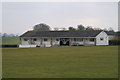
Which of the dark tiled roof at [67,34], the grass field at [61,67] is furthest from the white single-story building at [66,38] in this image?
the grass field at [61,67]

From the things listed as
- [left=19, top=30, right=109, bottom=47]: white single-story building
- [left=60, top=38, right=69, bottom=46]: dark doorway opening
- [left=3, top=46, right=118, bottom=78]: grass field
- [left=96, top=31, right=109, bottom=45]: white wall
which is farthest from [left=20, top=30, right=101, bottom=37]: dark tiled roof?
[left=3, top=46, right=118, bottom=78]: grass field

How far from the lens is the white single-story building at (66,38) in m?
55.0

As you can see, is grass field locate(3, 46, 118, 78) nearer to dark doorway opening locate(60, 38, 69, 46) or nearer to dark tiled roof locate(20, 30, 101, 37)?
dark doorway opening locate(60, 38, 69, 46)

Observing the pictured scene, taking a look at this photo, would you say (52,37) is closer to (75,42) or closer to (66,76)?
(75,42)

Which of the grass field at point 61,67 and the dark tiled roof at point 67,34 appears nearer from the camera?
the grass field at point 61,67

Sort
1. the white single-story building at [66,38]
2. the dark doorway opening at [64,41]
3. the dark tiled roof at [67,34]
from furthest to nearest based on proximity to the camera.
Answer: the dark tiled roof at [67,34] < the dark doorway opening at [64,41] < the white single-story building at [66,38]

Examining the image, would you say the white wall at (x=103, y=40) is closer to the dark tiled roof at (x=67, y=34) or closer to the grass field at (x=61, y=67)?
the dark tiled roof at (x=67, y=34)

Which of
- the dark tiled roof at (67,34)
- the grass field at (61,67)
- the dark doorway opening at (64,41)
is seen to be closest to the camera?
the grass field at (61,67)

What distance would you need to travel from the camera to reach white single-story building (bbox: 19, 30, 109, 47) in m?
55.0

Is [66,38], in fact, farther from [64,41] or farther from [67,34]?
[67,34]

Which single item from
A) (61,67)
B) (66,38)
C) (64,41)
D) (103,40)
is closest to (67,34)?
(66,38)

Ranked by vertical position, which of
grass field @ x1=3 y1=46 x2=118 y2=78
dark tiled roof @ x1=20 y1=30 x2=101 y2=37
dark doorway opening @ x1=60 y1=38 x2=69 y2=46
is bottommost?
grass field @ x1=3 y1=46 x2=118 y2=78

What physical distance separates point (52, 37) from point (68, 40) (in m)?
3.53

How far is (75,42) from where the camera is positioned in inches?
2186
